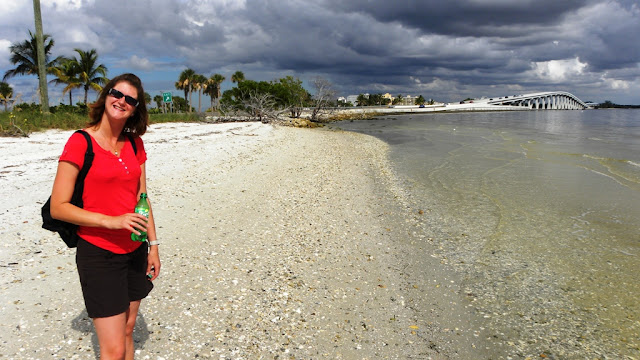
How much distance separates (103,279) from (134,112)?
43.3 inches

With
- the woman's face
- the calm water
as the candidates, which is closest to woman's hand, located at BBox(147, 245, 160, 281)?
the woman's face

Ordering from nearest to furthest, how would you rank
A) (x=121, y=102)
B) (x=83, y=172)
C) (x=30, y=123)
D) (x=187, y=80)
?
1. (x=83, y=172)
2. (x=121, y=102)
3. (x=30, y=123)
4. (x=187, y=80)

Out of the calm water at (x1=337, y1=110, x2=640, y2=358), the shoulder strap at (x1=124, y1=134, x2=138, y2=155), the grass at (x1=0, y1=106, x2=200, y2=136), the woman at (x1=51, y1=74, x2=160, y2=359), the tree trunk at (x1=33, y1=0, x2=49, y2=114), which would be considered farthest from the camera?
the tree trunk at (x1=33, y1=0, x2=49, y2=114)

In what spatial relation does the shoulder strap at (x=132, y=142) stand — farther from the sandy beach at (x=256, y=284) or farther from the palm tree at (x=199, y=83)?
the palm tree at (x=199, y=83)

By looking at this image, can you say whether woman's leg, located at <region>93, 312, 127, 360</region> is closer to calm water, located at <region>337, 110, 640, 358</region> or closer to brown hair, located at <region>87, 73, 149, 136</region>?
brown hair, located at <region>87, 73, 149, 136</region>

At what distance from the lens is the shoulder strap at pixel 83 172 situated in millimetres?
2125

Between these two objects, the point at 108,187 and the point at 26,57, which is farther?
the point at 26,57

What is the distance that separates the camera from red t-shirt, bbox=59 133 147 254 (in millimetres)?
2131

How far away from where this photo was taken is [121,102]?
2393 mm

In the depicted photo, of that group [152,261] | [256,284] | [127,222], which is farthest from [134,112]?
[256,284]

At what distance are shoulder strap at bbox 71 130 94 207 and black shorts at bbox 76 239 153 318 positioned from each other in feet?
0.88

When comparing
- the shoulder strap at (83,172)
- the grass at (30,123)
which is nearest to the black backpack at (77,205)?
the shoulder strap at (83,172)

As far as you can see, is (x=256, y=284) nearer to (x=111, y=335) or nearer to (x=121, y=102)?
(x=111, y=335)

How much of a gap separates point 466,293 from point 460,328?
102 cm
